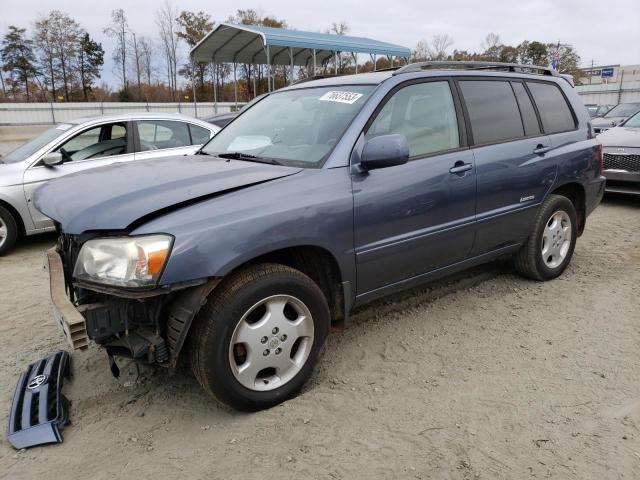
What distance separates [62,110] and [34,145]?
85.5ft

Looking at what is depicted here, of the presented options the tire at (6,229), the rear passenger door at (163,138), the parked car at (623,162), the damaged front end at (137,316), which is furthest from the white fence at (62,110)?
the damaged front end at (137,316)

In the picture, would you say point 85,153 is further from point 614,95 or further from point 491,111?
point 614,95

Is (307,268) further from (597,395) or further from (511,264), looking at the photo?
(511,264)

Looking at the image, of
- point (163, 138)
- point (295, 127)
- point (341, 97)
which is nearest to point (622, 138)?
point (341, 97)

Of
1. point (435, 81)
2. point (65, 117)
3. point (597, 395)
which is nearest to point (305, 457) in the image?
point (597, 395)

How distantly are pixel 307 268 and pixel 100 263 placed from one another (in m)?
1.16

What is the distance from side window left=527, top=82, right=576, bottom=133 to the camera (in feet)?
14.3

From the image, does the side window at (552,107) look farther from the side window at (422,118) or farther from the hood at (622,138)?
the hood at (622,138)

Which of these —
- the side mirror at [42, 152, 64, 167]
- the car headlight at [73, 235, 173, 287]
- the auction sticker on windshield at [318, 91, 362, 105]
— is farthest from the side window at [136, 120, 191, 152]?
the car headlight at [73, 235, 173, 287]

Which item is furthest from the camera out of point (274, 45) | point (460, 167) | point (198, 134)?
point (274, 45)

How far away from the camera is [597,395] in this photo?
2842 mm

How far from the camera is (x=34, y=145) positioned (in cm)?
616

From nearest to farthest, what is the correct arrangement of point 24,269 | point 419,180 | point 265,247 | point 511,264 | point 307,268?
point 265,247
point 307,268
point 419,180
point 511,264
point 24,269

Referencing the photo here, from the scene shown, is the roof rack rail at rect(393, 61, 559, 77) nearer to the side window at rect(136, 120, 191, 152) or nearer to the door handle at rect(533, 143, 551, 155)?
the door handle at rect(533, 143, 551, 155)
